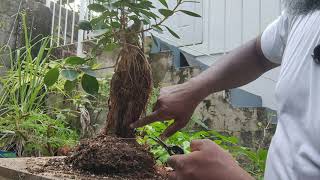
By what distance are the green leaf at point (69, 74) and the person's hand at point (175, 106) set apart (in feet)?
1.02

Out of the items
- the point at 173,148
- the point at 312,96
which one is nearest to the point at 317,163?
the point at 312,96

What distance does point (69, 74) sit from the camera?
1.46 m

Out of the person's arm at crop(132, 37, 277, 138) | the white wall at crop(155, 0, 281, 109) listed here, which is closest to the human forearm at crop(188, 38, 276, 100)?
the person's arm at crop(132, 37, 277, 138)

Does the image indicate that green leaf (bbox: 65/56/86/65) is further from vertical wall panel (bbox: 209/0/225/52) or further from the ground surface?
vertical wall panel (bbox: 209/0/225/52)

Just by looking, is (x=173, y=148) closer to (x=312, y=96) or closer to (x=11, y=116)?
(x=312, y=96)

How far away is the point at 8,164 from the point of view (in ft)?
4.67

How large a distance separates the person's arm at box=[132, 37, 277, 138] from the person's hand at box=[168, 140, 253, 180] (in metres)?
0.45

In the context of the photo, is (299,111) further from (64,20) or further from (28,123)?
(64,20)

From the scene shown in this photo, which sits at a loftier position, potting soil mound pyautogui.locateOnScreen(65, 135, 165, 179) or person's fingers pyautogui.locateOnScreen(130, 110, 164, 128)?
person's fingers pyautogui.locateOnScreen(130, 110, 164, 128)

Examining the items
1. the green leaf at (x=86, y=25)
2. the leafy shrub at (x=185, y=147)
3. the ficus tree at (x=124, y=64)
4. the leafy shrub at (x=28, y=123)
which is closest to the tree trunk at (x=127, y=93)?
the ficus tree at (x=124, y=64)

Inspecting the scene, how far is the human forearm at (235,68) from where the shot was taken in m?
1.39

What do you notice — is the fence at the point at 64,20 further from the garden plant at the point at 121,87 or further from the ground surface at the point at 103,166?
the ground surface at the point at 103,166

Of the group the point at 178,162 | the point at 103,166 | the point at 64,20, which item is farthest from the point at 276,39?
the point at 64,20

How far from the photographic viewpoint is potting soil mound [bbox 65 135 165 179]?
51.5 inches
